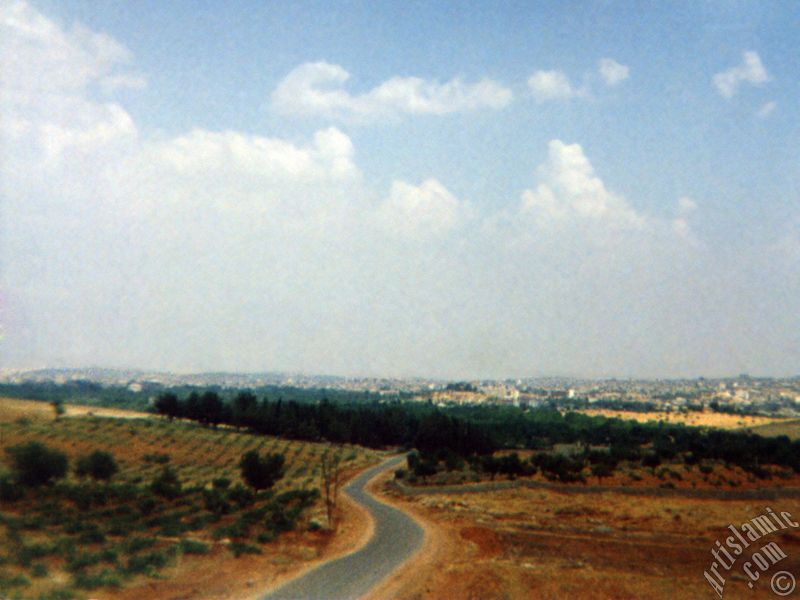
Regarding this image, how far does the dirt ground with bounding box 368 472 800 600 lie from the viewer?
58.6 ft

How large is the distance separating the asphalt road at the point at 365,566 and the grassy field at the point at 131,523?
2295 mm

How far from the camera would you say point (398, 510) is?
36188 millimetres

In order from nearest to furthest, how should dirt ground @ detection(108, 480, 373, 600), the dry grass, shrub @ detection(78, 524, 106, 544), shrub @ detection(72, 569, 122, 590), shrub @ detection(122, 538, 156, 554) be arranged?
shrub @ detection(72, 569, 122, 590) < dirt ground @ detection(108, 480, 373, 600) < shrub @ detection(122, 538, 156, 554) < shrub @ detection(78, 524, 106, 544) < the dry grass

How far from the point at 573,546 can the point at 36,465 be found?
3323 centimetres

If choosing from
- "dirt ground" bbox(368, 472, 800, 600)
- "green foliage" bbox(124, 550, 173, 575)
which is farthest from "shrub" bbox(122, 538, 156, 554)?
"dirt ground" bbox(368, 472, 800, 600)

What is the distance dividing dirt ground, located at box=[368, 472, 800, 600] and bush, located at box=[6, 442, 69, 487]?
23.9 meters

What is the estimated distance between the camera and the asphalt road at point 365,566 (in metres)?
17.0

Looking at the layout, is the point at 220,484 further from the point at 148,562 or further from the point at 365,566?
the point at 365,566

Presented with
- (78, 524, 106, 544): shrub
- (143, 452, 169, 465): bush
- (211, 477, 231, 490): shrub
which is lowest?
(143, 452, 169, 465): bush

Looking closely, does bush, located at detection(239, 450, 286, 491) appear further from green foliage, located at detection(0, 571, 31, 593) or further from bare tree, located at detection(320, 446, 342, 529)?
green foliage, located at detection(0, 571, 31, 593)

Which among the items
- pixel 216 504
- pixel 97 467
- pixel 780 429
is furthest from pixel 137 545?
pixel 780 429

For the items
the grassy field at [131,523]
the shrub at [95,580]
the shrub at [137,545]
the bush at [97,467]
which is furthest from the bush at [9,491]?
the shrub at [95,580]

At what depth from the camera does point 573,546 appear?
80.8 ft

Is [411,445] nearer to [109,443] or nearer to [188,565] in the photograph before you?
[109,443]
